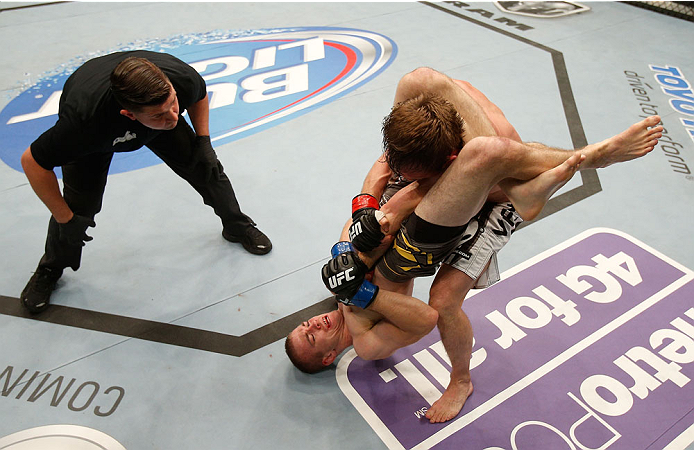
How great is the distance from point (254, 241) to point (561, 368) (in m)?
1.85

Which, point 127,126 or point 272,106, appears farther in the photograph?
point 272,106

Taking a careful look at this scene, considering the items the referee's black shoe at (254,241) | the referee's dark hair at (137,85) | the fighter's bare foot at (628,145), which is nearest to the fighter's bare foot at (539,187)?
the fighter's bare foot at (628,145)

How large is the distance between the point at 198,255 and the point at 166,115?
1115mm

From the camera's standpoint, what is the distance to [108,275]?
312 centimetres

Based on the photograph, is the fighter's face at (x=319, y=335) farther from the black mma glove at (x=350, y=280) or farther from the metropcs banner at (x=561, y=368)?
the black mma glove at (x=350, y=280)

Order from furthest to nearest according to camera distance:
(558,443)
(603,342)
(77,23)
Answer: (77,23), (603,342), (558,443)

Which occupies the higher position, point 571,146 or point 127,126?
point 127,126

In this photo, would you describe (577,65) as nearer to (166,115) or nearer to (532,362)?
(532,362)

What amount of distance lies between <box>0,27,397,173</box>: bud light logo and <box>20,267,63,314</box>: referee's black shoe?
1.18 m

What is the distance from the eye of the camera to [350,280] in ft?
7.05

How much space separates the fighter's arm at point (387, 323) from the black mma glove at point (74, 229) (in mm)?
1343

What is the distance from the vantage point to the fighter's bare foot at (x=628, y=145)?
1.87 metres

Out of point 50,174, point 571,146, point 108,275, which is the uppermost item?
point 50,174

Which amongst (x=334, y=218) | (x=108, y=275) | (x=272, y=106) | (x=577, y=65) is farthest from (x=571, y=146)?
(x=108, y=275)
